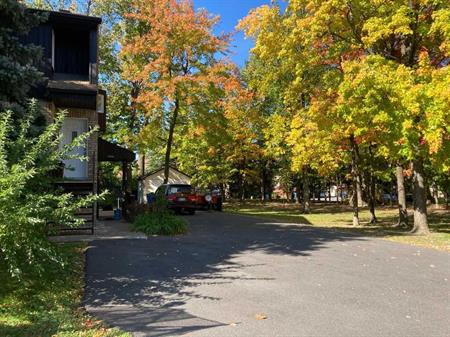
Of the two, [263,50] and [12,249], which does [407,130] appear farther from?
[12,249]

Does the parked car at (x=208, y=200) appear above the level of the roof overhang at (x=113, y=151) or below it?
below

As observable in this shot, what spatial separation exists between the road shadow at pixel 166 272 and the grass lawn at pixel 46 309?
0.25 metres

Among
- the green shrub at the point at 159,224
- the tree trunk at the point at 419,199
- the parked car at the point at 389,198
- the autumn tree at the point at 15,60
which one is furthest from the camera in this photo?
the parked car at the point at 389,198

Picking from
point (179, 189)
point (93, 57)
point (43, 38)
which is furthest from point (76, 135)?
point (179, 189)

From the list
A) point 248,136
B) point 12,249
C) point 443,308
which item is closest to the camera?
point 12,249

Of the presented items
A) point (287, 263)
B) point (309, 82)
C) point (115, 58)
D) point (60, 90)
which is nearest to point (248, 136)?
point (115, 58)

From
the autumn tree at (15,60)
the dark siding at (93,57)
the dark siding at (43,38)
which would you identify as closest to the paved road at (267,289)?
the autumn tree at (15,60)

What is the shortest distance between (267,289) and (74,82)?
37.8 ft

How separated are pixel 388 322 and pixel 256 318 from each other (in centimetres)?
168

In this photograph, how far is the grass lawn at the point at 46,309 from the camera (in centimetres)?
514

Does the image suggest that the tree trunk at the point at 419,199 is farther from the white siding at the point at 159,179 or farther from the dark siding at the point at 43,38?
the white siding at the point at 159,179

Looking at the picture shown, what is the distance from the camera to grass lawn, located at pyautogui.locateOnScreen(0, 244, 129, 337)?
5137 mm

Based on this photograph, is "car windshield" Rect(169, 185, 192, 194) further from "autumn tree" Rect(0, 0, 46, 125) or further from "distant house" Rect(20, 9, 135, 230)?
"autumn tree" Rect(0, 0, 46, 125)

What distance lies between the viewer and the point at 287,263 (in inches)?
379
